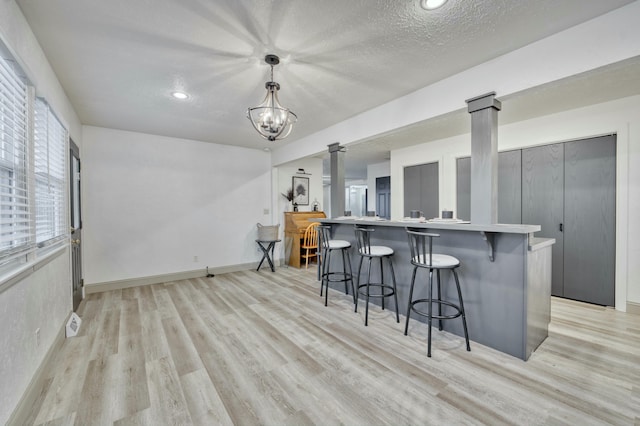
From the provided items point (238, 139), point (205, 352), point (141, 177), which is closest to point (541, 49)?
point (205, 352)

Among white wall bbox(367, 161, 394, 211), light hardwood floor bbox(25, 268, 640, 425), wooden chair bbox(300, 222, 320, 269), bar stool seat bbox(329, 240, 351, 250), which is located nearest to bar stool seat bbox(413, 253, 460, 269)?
light hardwood floor bbox(25, 268, 640, 425)

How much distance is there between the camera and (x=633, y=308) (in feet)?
9.93

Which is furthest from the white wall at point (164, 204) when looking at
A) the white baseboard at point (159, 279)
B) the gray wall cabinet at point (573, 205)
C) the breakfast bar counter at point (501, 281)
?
the gray wall cabinet at point (573, 205)

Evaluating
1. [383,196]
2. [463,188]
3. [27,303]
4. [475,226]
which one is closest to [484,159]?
[475,226]

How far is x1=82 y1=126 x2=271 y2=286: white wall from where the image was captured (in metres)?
3.97

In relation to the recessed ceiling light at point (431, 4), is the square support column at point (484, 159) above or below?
below

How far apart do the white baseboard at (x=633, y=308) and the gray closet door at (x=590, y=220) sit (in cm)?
15

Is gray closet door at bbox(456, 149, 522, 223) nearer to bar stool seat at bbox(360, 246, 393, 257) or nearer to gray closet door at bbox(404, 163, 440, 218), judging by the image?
gray closet door at bbox(404, 163, 440, 218)

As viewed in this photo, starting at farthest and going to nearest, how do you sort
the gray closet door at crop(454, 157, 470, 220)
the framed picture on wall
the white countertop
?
the framed picture on wall < the gray closet door at crop(454, 157, 470, 220) < the white countertop

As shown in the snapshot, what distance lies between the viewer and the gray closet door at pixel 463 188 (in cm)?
446

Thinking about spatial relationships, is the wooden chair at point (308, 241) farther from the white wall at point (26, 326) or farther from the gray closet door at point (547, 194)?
the white wall at point (26, 326)

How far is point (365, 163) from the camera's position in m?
6.84

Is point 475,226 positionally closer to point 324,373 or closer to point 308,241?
point 324,373

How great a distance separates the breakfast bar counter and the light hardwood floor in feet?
0.48
